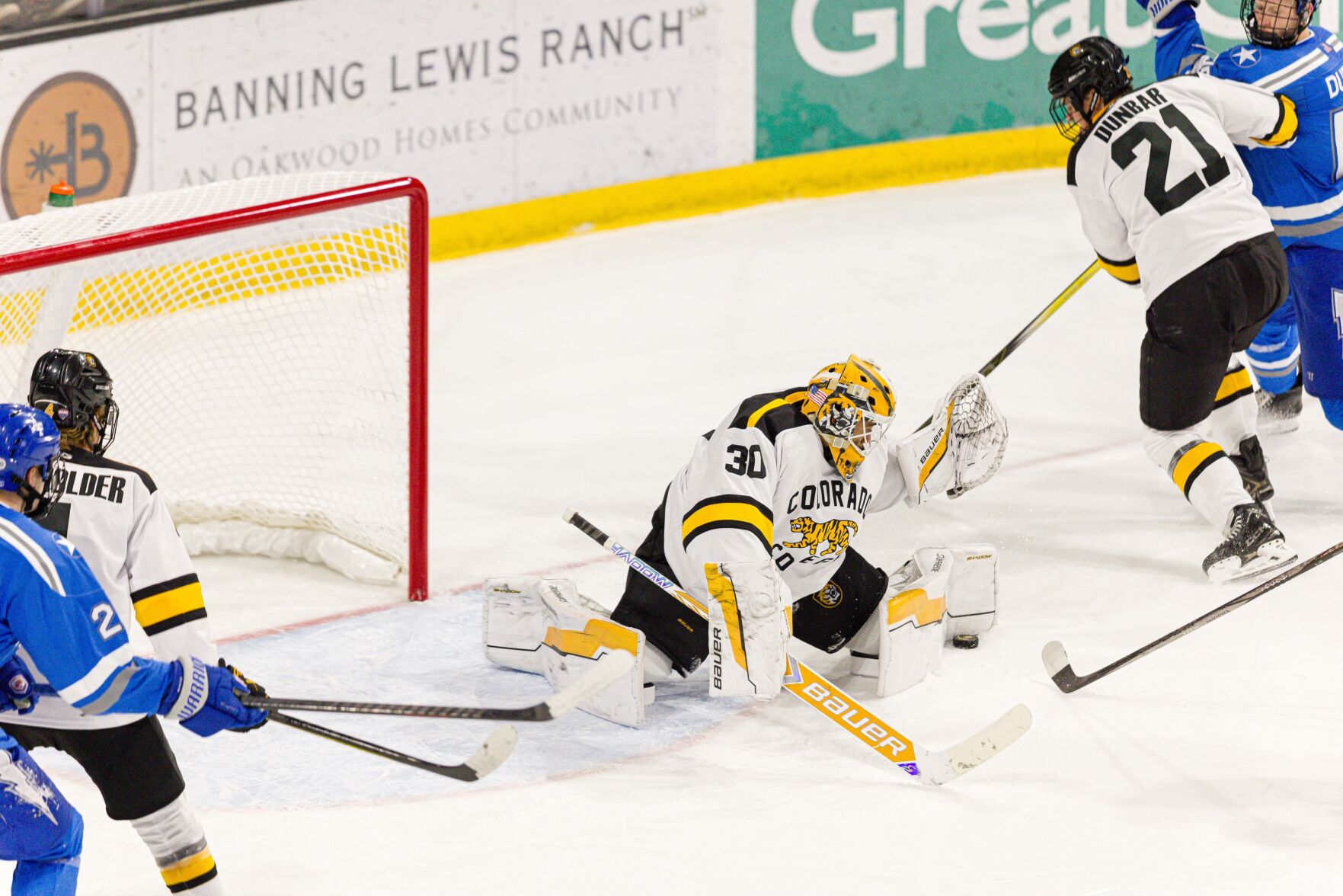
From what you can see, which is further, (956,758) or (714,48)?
(714,48)

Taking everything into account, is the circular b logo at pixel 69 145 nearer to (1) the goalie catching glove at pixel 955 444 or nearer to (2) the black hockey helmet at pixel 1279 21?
(1) the goalie catching glove at pixel 955 444

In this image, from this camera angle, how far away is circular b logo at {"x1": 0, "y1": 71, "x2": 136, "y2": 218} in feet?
19.0

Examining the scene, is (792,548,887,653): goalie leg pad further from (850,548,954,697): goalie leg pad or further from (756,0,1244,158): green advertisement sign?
(756,0,1244,158): green advertisement sign

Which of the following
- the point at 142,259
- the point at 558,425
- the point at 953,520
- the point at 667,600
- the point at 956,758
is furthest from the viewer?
the point at 558,425

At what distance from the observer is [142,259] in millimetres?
4461

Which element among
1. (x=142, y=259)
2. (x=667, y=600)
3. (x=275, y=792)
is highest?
(x=142, y=259)

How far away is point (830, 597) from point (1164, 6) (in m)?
1.99

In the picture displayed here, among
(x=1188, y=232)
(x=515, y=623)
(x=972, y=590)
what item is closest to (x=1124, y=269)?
(x=1188, y=232)

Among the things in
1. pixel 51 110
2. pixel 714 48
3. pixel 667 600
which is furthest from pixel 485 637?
pixel 714 48

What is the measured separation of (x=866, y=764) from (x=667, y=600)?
523 millimetres

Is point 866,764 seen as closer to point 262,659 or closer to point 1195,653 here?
point 1195,653

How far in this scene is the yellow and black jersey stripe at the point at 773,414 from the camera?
3.60 meters

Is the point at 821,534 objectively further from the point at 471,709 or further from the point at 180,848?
the point at 180,848

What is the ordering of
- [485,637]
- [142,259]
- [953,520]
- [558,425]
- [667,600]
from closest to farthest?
[667,600], [485,637], [142,259], [953,520], [558,425]
